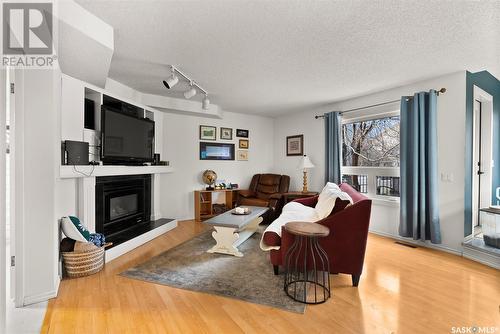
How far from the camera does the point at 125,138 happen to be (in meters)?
3.16

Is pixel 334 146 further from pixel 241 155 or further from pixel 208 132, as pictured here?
pixel 208 132

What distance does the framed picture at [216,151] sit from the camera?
5.01m

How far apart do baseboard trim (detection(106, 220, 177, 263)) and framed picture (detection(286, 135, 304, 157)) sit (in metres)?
3.11

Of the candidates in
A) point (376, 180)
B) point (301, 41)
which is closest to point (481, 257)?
point (376, 180)

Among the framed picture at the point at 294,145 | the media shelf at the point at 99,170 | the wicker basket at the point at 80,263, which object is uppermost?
the framed picture at the point at 294,145

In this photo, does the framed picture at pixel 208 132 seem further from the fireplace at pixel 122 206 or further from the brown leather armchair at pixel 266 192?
the fireplace at pixel 122 206

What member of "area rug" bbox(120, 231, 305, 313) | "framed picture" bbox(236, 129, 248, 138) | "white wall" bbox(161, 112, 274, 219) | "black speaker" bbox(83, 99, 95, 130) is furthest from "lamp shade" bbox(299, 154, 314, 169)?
"black speaker" bbox(83, 99, 95, 130)

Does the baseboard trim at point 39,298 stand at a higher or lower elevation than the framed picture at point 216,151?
lower

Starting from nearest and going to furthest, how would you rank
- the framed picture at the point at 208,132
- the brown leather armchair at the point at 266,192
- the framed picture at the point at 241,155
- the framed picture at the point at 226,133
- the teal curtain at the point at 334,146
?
the teal curtain at the point at 334,146, the brown leather armchair at the point at 266,192, the framed picture at the point at 208,132, the framed picture at the point at 226,133, the framed picture at the point at 241,155

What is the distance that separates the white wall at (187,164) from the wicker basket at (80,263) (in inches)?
85.8

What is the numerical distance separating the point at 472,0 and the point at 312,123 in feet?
11.1

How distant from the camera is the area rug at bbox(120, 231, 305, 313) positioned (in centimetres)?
201

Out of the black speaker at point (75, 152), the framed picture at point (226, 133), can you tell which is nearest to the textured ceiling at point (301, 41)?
the black speaker at point (75, 152)

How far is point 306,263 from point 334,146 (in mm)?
2841
